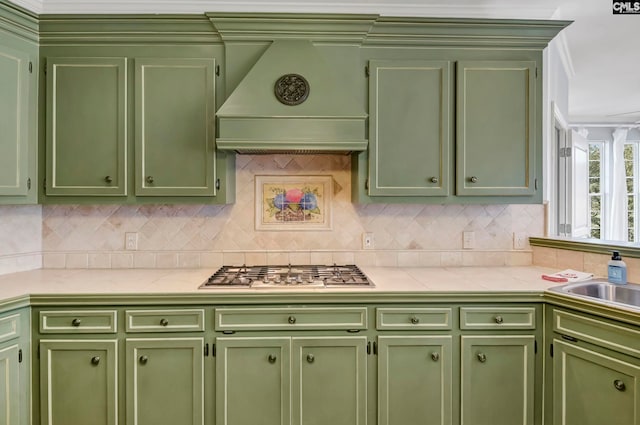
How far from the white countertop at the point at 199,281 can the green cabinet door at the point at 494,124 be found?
0.55 metres

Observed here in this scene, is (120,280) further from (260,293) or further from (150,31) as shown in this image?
(150,31)

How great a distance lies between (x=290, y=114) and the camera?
2002 mm

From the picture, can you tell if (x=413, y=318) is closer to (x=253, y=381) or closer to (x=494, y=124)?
(x=253, y=381)

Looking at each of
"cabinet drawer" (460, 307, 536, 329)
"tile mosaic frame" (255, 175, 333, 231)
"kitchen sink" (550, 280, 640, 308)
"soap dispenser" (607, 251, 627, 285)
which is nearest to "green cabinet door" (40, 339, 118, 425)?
"tile mosaic frame" (255, 175, 333, 231)

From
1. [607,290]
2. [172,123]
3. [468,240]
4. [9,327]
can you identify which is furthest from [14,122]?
[607,290]

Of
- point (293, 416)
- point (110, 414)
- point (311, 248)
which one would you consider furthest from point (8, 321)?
point (311, 248)

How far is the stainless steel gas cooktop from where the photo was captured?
6.29ft

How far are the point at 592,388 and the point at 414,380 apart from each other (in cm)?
81

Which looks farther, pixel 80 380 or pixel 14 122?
pixel 14 122

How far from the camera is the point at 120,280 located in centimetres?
206

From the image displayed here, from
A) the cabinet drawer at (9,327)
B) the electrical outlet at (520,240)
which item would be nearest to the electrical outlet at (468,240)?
the electrical outlet at (520,240)

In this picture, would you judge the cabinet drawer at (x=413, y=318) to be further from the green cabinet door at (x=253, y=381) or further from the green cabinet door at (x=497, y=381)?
the green cabinet door at (x=253, y=381)

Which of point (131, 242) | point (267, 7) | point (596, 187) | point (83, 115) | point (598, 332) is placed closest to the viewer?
point (598, 332)

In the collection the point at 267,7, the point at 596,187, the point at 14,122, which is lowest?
the point at 596,187
